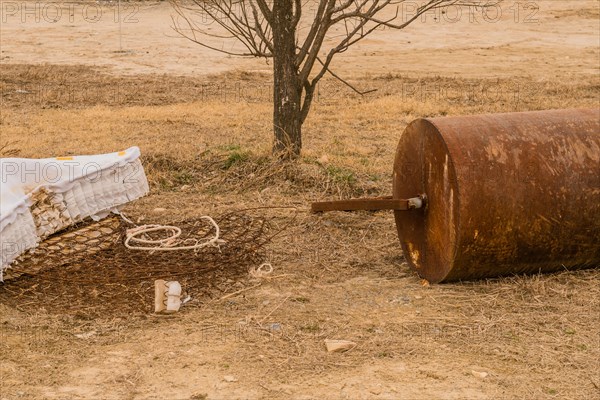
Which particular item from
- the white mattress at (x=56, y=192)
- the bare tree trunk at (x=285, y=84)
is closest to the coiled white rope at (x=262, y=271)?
the white mattress at (x=56, y=192)

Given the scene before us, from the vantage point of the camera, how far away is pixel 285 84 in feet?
24.7

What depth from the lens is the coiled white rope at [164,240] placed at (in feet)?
18.2

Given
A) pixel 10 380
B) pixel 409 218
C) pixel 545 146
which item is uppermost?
pixel 545 146

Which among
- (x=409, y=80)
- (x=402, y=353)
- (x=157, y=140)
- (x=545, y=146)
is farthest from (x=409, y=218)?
(x=409, y=80)

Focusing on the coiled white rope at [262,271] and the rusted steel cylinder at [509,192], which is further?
the coiled white rope at [262,271]

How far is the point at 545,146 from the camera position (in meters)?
4.77

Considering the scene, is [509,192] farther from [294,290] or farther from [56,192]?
[56,192]

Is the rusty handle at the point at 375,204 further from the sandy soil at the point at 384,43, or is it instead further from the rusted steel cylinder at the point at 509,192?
the sandy soil at the point at 384,43

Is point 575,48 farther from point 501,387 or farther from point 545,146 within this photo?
point 501,387

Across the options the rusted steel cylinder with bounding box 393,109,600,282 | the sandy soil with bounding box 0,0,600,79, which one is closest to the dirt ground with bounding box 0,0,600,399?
the rusted steel cylinder with bounding box 393,109,600,282

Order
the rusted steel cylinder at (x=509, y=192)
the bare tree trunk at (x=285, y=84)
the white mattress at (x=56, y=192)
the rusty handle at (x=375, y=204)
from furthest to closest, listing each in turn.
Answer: the bare tree trunk at (x=285, y=84) < the white mattress at (x=56, y=192) < the rusty handle at (x=375, y=204) < the rusted steel cylinder at (x=509, y=192)

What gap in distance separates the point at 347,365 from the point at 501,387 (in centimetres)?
70

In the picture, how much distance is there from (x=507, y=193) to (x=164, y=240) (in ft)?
7.54

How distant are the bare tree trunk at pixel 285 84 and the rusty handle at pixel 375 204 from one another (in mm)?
2231
